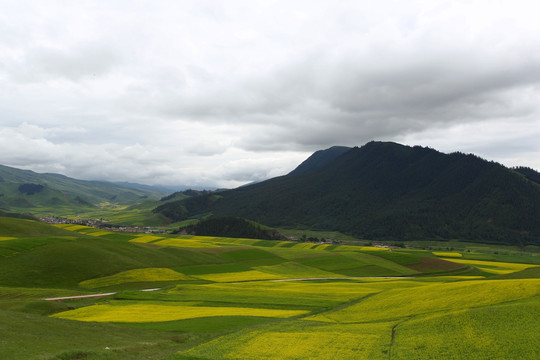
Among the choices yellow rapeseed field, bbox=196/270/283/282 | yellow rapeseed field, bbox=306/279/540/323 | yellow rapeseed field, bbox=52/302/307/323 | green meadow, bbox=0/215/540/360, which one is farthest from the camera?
yellow rapeseed field, bbox=196/270/283/282

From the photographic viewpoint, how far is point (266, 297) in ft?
203

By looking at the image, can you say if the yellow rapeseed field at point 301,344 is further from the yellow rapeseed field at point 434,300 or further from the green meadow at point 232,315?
the yellow rapeseed field at point 434,300

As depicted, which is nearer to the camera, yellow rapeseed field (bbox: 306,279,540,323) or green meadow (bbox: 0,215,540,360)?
green meadow (bbox: 0,215,540,360)

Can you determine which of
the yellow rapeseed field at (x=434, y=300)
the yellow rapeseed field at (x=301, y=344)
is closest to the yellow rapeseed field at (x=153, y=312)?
the yellow rapeseed field at (x=434, y=300)

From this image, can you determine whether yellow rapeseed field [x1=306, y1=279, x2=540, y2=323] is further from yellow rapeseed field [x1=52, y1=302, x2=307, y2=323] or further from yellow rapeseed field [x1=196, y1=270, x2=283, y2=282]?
yellow rapeseed field [x1=196, y1=270, x2=283, y2=282]

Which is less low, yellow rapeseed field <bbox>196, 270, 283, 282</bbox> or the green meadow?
the green meadow

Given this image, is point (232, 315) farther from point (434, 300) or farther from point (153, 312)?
point (434, 300)

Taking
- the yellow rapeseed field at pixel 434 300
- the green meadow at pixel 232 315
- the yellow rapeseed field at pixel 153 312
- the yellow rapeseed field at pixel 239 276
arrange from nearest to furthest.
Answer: the green meadow at pixel 232 315
the yellow rapeseed field at pixel 434 300
the yellow rapeseed field at pixel 153 312
the yellow rapeseed field at pixel 239 276

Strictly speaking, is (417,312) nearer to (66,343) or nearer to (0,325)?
(66,343)

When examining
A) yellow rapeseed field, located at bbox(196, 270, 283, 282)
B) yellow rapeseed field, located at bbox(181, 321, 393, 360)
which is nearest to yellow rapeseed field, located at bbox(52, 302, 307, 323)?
yellow rapeseed field, located at bbox(181, 321, 393, 360)

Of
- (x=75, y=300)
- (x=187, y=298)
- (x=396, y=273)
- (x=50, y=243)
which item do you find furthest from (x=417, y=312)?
(x=50, y=243)

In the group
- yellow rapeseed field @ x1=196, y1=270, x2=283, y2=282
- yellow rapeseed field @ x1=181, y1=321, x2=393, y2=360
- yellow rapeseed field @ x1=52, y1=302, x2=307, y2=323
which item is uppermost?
yellow rapeseed field @ x1=181, y1=321, x2=393, y2=360

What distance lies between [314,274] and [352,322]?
64.4 metres

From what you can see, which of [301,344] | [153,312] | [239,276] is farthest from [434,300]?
[239,276]
